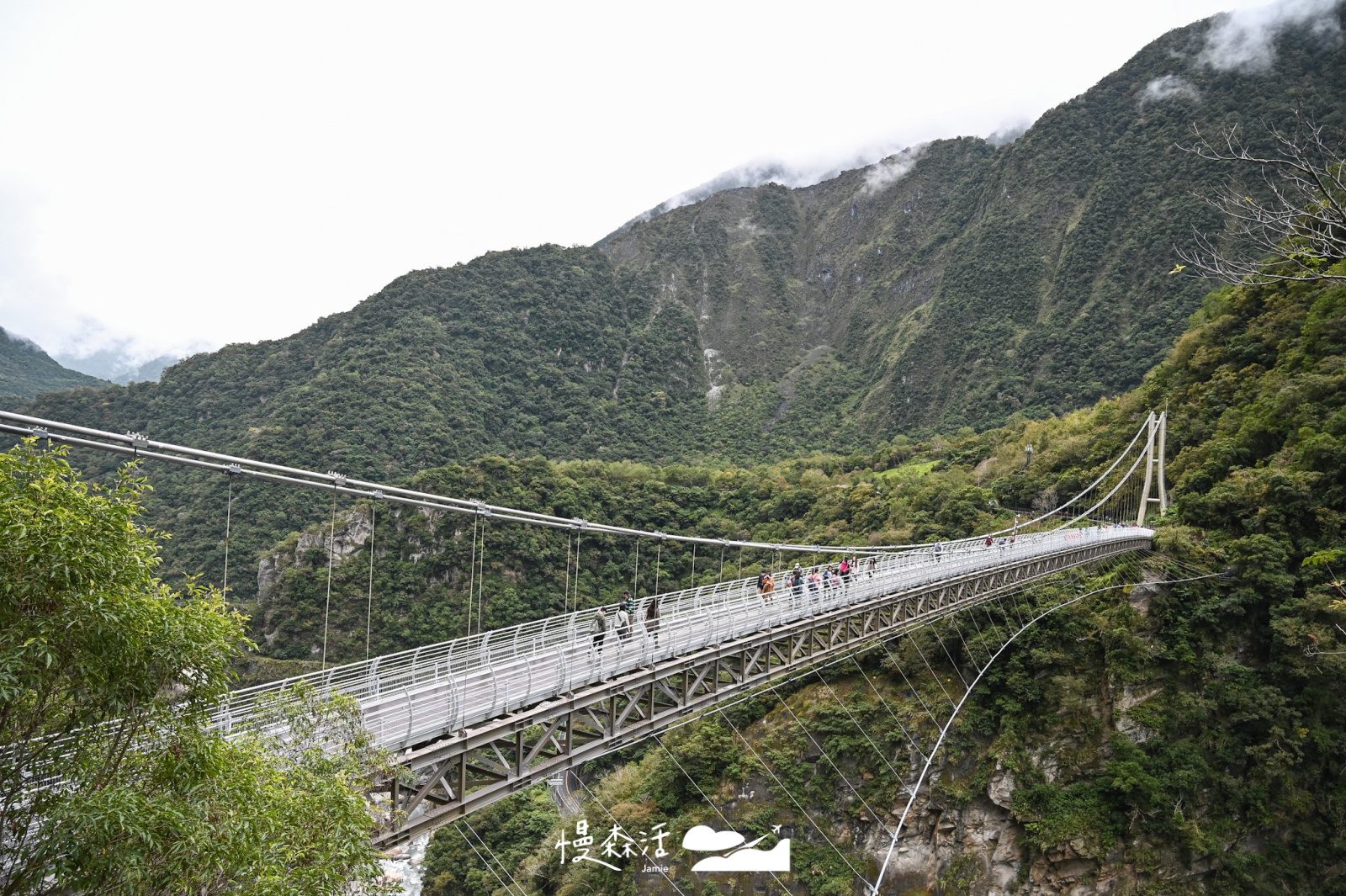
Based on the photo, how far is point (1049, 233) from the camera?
11362 cm

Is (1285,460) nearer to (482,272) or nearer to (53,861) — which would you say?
(53,861)

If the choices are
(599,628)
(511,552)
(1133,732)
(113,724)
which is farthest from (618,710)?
(511,552)

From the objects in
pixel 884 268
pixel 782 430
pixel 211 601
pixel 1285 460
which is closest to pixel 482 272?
pixel 782 430

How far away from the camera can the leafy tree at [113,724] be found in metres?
4.42

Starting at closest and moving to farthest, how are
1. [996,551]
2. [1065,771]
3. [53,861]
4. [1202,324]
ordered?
1. [53,861]
2. [1065,771]
3. [996,551]
4. [1202,324]

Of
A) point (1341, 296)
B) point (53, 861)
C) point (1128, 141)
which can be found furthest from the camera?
point (1128, 141)

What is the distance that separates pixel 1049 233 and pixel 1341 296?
98.4 meters

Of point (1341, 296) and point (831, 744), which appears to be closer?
point (831, 744)

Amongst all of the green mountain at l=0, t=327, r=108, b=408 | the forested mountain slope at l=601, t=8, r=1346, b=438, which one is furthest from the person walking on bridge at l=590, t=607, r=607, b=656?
the green mountain at l=0, t=327, r=108, b=408

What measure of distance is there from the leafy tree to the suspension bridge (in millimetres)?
780

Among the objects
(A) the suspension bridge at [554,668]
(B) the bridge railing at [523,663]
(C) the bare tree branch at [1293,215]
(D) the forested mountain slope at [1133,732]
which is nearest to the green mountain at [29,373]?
(D) the forested mountain slope at [1133,732]

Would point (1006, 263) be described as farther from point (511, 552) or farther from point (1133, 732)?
point (1133, 732)

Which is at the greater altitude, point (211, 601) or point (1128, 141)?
point (1128, 141)

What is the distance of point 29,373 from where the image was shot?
10738 cm
